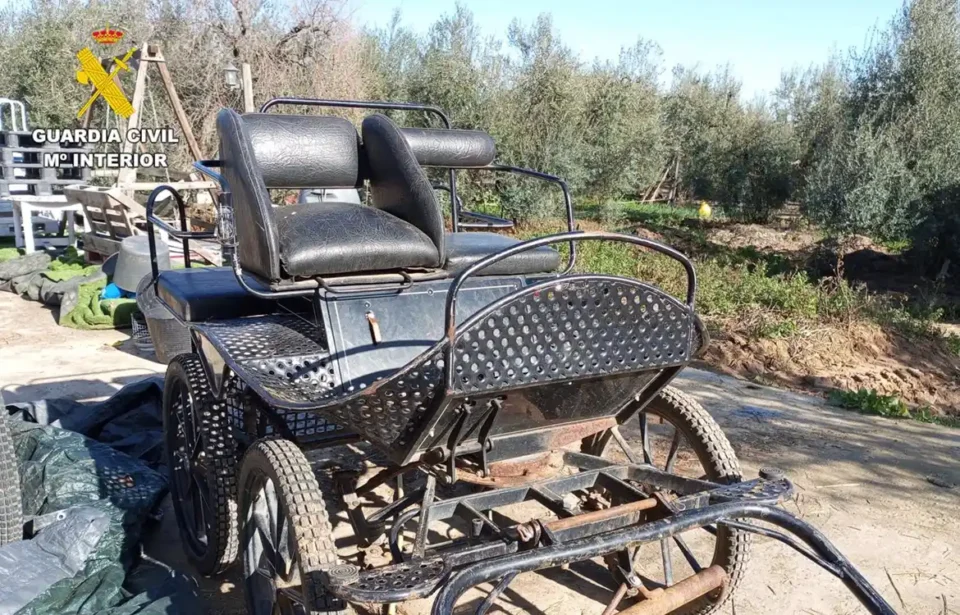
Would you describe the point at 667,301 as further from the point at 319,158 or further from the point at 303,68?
the point at 303,68

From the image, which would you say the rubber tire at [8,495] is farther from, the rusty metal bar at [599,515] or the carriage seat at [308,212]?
the rusty metal bar at [599,515]

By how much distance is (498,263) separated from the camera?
2.82 metres

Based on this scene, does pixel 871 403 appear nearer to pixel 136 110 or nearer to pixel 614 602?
pixel 614 602

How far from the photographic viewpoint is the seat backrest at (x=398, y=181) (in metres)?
2.80

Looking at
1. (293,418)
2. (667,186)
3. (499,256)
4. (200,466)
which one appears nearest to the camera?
(499,256)

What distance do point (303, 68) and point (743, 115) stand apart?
12.0 m

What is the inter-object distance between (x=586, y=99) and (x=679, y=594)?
1372cm

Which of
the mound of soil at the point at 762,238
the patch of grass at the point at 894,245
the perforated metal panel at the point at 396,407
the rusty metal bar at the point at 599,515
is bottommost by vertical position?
the mound of soil at the point at 762,238

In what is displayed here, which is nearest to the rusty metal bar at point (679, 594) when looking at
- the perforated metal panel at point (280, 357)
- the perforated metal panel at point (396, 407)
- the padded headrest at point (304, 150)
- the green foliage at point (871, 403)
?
the perforated metal panel at point (396, 407)

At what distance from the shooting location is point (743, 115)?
66.5ft

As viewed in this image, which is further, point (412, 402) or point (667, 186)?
point (667, 186)

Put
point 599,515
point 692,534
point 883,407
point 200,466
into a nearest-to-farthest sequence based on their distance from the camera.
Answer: point 599,515 < point 200,466 < point 692,534 < point 883,407

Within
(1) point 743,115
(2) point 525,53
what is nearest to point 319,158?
(2) point 525,53

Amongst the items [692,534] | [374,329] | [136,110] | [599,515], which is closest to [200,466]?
[374,329]
